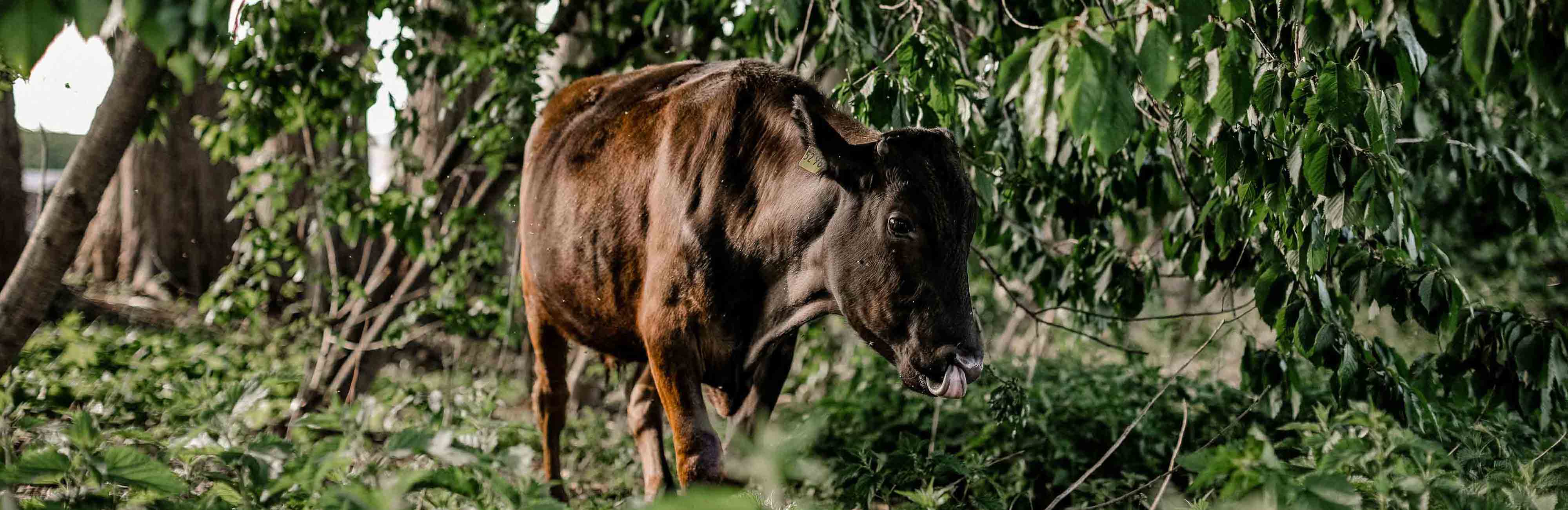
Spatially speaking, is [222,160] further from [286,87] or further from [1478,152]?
[1478,152]

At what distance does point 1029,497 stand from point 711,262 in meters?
1.88

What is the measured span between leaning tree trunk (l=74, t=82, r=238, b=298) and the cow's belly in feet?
20.2

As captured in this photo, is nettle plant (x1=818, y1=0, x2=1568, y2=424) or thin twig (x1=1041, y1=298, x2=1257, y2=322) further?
thin twig (x1=1041, y1=298, x2=1257, y2=322)

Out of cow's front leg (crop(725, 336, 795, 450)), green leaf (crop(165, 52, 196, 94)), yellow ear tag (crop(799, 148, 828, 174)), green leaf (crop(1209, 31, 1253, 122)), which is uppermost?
green leaf (crop(165, 52, 196, 94))

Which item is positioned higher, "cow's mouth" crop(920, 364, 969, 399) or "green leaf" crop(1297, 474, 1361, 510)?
"cow's mouth" crop(920, 364, 969, 399)

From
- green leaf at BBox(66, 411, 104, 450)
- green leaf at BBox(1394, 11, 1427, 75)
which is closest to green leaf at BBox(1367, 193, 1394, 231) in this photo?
green leaf at BBox(1394, 11, 1427, 75)

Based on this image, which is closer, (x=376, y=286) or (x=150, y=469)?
(x=150, y=469)

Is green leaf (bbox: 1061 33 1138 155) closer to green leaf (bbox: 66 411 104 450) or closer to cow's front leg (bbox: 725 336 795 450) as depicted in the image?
cow's front leg (bbox: 725 336 795 450)

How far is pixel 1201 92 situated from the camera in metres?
2.41

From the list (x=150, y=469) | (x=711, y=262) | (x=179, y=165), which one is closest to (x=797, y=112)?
(x=711, y=262)

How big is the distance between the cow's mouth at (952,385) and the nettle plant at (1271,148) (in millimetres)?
627

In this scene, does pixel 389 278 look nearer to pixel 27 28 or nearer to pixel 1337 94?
pixel 27 28

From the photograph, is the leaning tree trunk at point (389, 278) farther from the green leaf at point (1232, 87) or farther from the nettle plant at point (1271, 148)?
the green leaf at point (1232, 87)

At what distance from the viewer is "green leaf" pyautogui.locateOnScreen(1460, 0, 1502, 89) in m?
1.80
